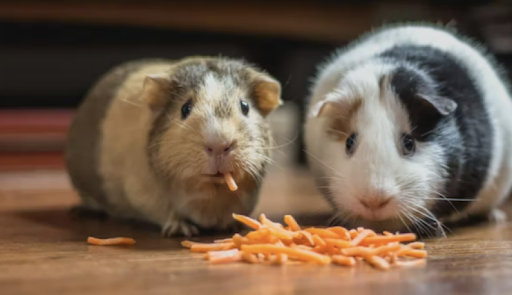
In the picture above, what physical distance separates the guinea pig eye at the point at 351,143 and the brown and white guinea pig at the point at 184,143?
0.28 metres

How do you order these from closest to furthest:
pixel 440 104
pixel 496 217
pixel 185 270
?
pixel 185 270, pixel 440 104, pixel 496 217

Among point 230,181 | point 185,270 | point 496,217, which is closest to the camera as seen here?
point 185,270

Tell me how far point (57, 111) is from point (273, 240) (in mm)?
3626

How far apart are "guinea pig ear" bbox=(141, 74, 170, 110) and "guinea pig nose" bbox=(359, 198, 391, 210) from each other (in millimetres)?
808

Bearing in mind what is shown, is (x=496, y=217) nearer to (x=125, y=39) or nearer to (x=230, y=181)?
(x=230, y=181)

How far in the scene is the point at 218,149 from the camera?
2033mm

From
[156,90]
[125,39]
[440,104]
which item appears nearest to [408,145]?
[440,104]

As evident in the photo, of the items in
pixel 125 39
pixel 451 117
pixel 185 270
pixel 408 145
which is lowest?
pixel 185 270

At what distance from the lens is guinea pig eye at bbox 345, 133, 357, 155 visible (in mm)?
2246

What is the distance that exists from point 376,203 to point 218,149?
544 mm

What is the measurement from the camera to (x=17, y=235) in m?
2.31

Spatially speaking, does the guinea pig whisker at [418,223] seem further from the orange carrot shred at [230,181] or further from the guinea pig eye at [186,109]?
the guinea pig eye at [186,109]

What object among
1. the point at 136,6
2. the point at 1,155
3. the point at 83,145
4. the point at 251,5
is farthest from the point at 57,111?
the point at 83,145

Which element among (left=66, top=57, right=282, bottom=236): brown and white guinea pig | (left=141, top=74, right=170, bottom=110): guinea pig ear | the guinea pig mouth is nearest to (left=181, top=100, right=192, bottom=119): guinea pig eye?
(left=66, top=57, right=282, bottom=236): brown and white guinea pig
